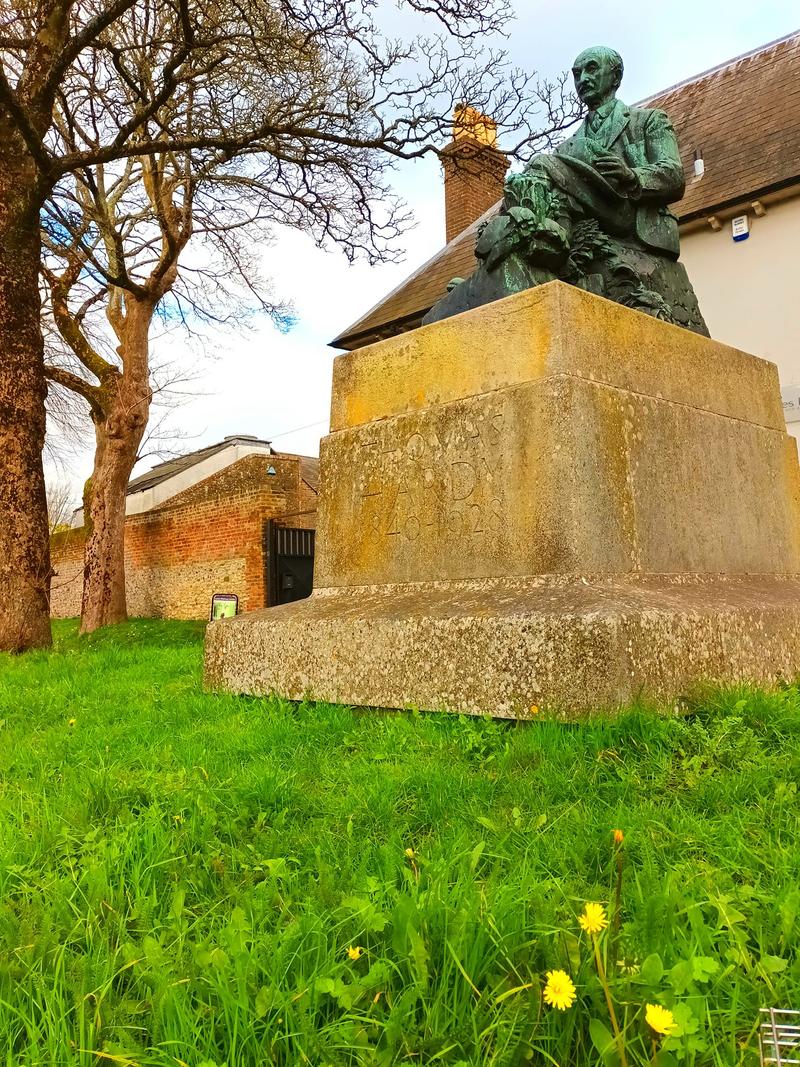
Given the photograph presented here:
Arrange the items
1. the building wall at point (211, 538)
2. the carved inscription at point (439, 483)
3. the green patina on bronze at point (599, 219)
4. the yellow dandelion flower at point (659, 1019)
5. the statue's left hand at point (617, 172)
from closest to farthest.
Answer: the yellow dandelion flower at point (659, 1019) < the carved inscription at point (439, 483) < the green patina on bronze at point (599, 219) < the statue's left hand at point (617, 172) < the building wall at point (211, 538)

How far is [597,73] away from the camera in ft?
14.9

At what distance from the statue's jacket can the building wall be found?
10825mm

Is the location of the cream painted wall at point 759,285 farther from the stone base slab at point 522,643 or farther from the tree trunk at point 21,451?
the stone base slab at point 522,643

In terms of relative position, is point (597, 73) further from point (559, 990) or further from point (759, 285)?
point (759, 285)

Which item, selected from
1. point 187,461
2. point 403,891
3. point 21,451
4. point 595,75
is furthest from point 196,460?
point 403,891

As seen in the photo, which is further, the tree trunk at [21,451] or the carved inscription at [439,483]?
the tree trunk at [21,451]

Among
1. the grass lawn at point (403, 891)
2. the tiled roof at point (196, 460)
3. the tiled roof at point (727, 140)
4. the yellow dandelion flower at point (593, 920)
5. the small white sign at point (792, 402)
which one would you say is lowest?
the grass lawn at point (403, 891)

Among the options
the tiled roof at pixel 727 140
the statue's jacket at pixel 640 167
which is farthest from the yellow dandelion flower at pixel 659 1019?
the tiled roof at pixel 727 140

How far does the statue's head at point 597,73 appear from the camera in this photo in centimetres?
455

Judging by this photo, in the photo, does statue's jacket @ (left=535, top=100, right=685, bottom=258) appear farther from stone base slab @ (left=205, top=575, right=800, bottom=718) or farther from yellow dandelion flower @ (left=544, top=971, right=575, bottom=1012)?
yellow dandelion flower @ (left=544, top=971, right=575, bottom=1012)

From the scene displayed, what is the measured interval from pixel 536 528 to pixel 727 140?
14834 millimetres

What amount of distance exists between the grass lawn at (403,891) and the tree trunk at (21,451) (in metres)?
6.29

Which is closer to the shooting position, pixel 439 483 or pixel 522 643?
pixel 522 643

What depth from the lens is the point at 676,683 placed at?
2834 millimetres
